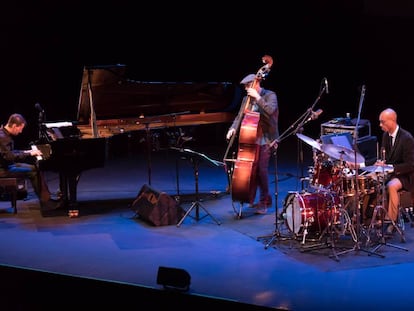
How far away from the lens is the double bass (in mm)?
8211

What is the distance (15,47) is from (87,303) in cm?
1004

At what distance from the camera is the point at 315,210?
23.0 ft

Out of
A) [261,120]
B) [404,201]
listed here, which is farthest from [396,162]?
[261,120]

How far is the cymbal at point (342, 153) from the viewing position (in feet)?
21.8

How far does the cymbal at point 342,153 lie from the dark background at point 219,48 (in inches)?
279

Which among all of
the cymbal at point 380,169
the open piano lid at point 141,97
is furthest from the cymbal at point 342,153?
the open piano lid at point 141,97

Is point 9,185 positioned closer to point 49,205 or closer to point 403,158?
point 49,205

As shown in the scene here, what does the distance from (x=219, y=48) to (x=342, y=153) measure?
7.63m

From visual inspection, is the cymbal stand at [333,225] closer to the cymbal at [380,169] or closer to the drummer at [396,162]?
the cymbal at [380,169]

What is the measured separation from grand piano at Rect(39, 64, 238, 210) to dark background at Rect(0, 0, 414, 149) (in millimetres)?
3502

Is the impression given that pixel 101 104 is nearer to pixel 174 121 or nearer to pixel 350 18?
pixel 174 121

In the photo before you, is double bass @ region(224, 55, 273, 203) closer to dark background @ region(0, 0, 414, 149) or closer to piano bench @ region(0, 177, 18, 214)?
piano bench @ region(0, 177, 18, 214)

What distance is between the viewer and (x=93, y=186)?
35.1 ft

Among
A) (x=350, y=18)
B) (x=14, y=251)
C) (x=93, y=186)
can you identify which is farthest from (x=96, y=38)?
(x=14, y=251)
